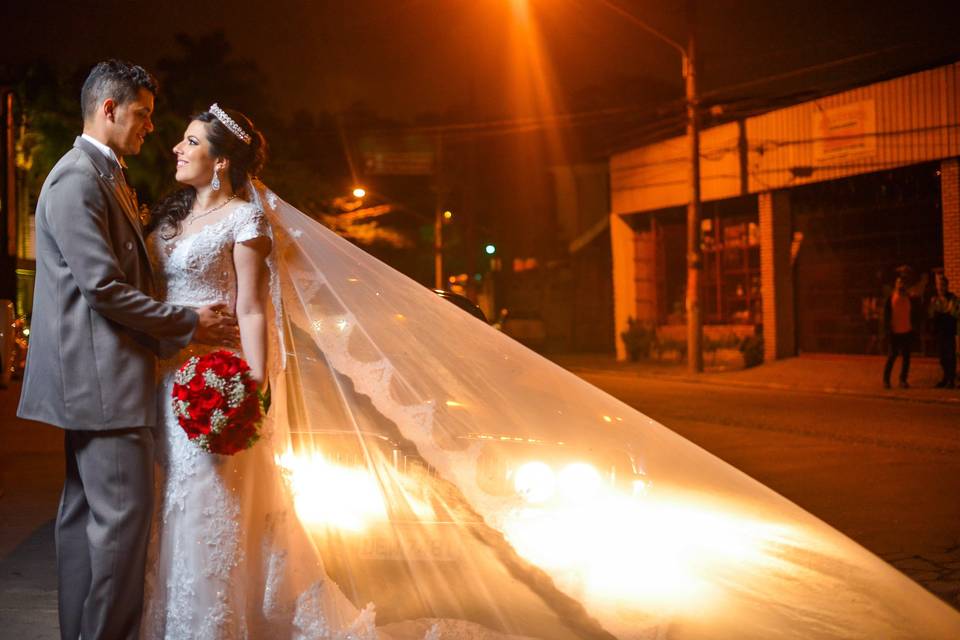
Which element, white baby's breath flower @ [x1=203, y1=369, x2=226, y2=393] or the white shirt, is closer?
A: white baby's breath flower @ [x1=203, y1=369, x2=226, y2=393]

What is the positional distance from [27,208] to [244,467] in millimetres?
43405

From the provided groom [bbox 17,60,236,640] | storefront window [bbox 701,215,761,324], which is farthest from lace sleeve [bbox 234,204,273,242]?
storefront window [bbox 701,215,761,324]

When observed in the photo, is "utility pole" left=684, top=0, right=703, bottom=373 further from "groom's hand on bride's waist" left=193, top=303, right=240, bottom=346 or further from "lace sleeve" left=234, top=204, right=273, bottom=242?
"groom's hand on bride's waist" left=193, top=303, right=240, bottom=346

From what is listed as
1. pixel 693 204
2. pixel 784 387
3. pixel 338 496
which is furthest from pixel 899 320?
pixel 338 496

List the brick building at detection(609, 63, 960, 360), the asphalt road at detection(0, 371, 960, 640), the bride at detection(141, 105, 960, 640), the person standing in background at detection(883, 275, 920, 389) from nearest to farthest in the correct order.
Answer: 1. the bride at detection(141, 105, 960, 640)
2. the asphalt road at detection(0, 371, 960, 640)
3. the person standing in background at detection(883, 275, 920, 389)
4. the brick building at detection(609, 63, 960, 360)

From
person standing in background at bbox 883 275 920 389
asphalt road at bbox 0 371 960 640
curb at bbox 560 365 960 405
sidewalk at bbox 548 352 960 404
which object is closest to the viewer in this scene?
asphalt road at bbox 0 371 960 640

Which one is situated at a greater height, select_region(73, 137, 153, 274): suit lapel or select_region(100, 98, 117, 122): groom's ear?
select_region(100, 98, 117, 122): groom's ear

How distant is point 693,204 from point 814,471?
51.0 feet

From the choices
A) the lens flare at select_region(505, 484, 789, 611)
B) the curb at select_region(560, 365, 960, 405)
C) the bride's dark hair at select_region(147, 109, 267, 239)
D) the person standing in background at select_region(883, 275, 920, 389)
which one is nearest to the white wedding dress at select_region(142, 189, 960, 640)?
the lens flare at select_region(505, 484, 789, 611)

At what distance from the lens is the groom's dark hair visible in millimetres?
3408

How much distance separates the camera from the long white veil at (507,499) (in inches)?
163

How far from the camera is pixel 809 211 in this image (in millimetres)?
→ 26734

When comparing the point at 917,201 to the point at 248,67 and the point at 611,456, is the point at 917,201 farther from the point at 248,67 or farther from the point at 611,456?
the point at 611,456

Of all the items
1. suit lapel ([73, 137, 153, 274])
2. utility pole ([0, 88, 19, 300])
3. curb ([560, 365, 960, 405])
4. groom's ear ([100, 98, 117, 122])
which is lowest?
curb ([560, 365, 960, 405])
